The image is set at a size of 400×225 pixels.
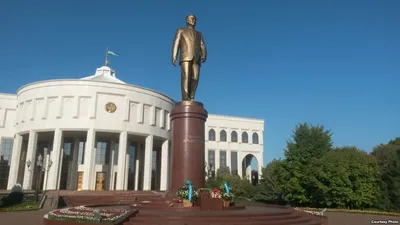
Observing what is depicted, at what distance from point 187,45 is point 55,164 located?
2400 centimetres

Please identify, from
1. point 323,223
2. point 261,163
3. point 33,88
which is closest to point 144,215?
point 323,223

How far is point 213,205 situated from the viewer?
11367 mm

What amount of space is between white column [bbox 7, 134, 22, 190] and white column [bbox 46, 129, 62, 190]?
14.9ft

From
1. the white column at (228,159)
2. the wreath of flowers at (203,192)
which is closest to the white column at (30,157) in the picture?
the wreath of flowers at (203,192)

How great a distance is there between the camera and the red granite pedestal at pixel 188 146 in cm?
1294

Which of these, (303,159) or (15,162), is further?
(15,162)

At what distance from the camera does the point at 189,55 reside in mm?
14414

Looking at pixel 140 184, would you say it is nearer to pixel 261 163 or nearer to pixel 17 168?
pixel 17 168

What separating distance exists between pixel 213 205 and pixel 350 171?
50.3 feet

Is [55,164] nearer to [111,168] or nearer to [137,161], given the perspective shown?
[111,168]

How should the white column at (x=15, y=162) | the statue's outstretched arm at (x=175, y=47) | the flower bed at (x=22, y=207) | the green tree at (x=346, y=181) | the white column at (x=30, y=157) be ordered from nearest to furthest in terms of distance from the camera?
the statue's outstretched arm at (x=175, y=47) → the flower bed at (x=22, y=207) → the green tree at (x=346, y=181) → the white column at (x=30, y=157) → the white column at (x=15, y=162)

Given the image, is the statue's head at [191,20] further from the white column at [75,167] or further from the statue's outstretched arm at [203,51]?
the white column at [75,167]

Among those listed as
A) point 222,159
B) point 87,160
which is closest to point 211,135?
point 222,159

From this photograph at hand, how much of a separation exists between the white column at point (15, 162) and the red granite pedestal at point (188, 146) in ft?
92.9
